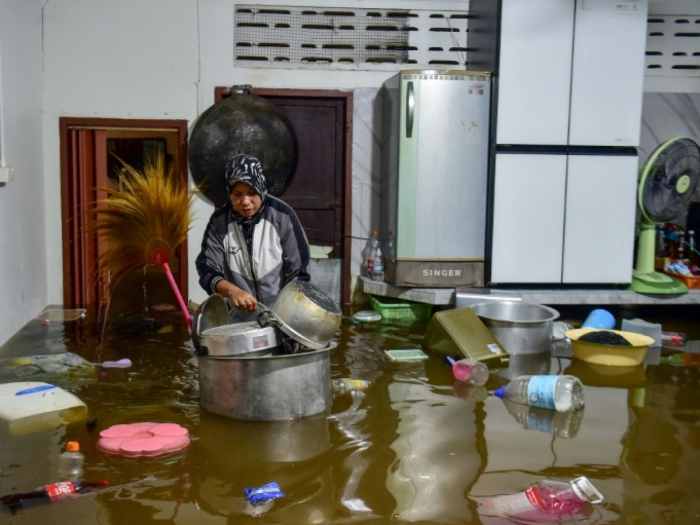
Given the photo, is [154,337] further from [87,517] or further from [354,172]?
[87,517]

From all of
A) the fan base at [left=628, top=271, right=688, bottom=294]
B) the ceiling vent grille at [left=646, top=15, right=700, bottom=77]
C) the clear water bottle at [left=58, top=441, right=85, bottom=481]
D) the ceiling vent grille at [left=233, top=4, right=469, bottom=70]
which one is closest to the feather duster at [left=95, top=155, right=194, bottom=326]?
the clear water bottle at [left=58, top=441, right=85, bottom=481]

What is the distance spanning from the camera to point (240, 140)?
18.3ft

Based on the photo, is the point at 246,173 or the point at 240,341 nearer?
the point at 240,341

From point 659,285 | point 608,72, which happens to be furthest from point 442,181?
point 659,285

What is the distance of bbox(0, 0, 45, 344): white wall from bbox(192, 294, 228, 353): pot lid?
1.97 m

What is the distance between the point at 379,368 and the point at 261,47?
10.2 ft

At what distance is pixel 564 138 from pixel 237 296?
10.4ft

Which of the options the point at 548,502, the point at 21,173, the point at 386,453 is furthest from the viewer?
the point at 21,173

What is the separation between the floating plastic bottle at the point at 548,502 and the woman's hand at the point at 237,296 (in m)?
1.34

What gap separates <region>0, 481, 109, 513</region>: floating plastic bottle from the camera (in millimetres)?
2348

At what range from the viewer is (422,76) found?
532 centimetres

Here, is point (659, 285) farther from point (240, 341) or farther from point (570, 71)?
point (240, 341)

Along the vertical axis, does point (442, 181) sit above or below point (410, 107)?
below

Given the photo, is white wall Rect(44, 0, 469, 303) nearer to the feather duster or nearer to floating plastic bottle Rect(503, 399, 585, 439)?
the feather duster
